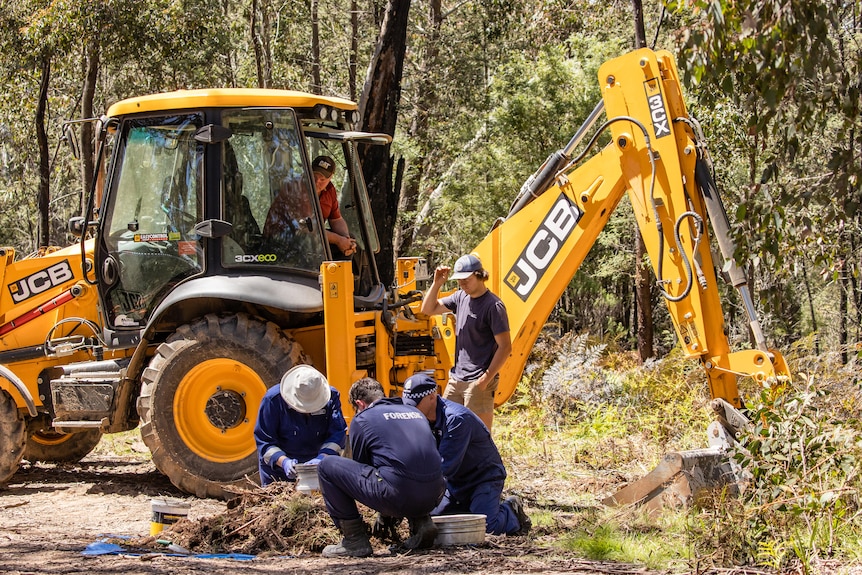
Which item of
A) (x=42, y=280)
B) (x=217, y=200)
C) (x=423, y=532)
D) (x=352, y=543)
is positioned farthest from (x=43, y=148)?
(x=423, y=532)

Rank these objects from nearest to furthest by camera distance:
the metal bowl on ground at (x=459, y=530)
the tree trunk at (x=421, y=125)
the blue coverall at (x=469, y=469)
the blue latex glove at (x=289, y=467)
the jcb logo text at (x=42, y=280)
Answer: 1. the metal bowl on ground at (x=459, y=530)
2. the blue coverall at (x=469, y=469)
3. the blue latex glove at (x=289, y=467)
4. the jcb logo text at (x=42, y=280)
5. the tree trunk at (x=421, y=125)

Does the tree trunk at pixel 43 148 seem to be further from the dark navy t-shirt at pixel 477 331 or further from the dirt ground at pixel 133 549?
the dark navy t-shirt at pixel 477 331

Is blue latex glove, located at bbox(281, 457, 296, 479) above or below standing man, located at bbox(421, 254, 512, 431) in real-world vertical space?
below

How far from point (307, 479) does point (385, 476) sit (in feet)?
2.78

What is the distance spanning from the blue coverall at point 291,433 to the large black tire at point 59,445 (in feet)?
11.0

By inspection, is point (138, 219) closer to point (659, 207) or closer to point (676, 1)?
point (659, 207)

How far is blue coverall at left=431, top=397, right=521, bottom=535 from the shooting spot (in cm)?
633

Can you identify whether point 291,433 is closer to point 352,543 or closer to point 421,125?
point 352,543

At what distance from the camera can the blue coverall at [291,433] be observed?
22.6 feet

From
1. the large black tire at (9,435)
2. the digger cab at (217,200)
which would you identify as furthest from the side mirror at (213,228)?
the large black tire at (9,435)

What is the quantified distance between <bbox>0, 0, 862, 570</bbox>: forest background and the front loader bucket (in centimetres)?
60

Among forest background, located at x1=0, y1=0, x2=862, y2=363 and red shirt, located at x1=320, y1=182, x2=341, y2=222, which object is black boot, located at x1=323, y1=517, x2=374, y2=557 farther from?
red shirt, located at x1=320, y1=182, x2=341, y2=222

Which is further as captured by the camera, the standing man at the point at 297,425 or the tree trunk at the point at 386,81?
the tree trunk at the point at 386,81

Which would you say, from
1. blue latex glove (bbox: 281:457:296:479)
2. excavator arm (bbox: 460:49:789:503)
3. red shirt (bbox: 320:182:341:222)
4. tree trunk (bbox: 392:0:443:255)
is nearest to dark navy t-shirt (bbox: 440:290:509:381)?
excavator arm (bbox: 460:49:789:503)
